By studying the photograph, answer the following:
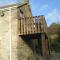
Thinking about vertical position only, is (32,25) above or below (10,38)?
above

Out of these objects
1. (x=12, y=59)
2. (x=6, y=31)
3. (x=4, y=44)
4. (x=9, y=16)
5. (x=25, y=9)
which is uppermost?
(x=25, y=9)

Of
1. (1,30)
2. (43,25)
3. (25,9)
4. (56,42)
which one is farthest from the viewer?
(56,42)

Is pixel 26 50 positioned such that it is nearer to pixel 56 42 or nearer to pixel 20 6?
pixel 20 6

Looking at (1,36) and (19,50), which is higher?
(1,36)

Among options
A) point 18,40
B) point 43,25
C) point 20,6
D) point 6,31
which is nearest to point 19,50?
point 18,40

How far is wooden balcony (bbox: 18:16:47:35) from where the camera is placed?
47.9 feet

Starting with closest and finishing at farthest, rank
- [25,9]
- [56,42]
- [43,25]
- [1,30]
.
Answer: [43,25]
[1,30]
[25,9]
[56,42]

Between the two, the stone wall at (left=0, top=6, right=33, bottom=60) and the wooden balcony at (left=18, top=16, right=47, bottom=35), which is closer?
the wooden balcony at (left=18, top=16, right=47, bottom=35)

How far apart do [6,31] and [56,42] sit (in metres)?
17.5

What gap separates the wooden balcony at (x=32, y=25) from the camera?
575 inches

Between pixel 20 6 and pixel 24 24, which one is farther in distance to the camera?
pixel 20 6

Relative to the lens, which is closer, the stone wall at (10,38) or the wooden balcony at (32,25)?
the wooden balcony at (32,25)

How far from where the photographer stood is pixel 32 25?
1498cm

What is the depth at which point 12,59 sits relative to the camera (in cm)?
1474
